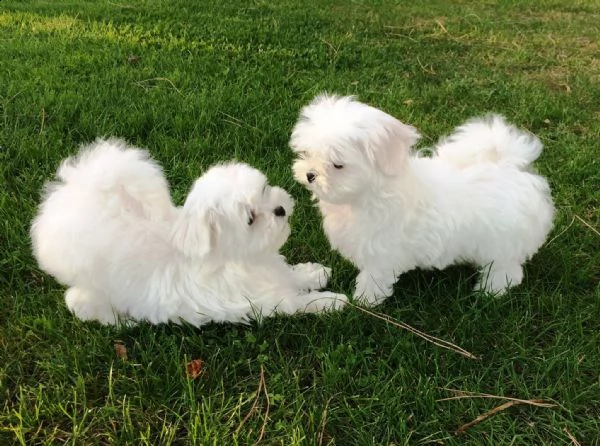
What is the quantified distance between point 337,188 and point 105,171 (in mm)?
1052

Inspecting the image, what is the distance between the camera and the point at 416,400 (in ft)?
7.46

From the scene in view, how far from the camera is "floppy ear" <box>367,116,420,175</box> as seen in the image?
235 centimetres

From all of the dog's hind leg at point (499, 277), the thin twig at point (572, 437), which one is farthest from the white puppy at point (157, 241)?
the thin twig at point (572, 437)

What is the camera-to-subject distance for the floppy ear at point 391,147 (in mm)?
2346

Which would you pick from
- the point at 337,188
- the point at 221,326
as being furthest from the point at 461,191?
the point at 221,326

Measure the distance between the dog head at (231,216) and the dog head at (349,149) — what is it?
0.21m

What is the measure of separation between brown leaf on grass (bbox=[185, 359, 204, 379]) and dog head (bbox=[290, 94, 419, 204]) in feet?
3.16

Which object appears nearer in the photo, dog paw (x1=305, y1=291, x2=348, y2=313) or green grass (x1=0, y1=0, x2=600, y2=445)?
green grass (x1=0, y1=0, x2=600, y2=445)

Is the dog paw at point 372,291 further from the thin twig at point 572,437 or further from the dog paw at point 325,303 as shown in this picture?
the thin twig at point 572,437

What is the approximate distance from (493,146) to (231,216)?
144 centimetres

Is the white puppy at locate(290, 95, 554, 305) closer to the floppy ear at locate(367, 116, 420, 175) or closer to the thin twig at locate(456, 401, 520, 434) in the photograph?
the floppy ear at locate(367, 116, 420, 175)

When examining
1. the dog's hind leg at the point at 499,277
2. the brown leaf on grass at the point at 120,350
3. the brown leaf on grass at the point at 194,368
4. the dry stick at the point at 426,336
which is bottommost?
the brown leaf on grass at the point at 120,350

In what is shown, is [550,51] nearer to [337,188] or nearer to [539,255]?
[539,255]

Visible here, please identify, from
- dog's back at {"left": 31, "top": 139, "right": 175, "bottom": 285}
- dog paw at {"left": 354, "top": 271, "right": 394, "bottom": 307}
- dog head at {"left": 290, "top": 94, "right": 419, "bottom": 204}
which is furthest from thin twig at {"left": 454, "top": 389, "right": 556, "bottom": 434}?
dog's back at {"left": 31, "top": 139, "right": 175, "bottom": 285}
